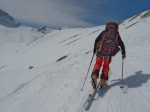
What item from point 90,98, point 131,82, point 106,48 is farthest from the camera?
point 131,82

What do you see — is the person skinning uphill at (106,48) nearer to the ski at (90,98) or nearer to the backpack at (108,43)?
the backpack at (108,43)

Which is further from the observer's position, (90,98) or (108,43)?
(108,43)

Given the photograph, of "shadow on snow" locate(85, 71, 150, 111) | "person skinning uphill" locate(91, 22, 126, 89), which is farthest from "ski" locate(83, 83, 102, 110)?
"person skinning uphill" locate(91, 22, 126, 89)

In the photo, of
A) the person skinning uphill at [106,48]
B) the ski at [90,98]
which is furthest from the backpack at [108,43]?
the ski at [90,98]

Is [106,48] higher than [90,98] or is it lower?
higher


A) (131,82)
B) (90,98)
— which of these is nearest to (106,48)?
(131,82)

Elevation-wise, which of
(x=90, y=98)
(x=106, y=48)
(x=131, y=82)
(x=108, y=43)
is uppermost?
(x=108, y=43)

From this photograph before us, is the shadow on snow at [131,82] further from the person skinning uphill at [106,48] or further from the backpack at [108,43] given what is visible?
the backpack at [108,43]

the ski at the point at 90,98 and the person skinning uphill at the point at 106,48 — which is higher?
the person skinning uphill at the point at 106,48

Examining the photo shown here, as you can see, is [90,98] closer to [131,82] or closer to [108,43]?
[131,82]

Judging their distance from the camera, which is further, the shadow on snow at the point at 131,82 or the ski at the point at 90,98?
the shadow on snow at the point at 131,82

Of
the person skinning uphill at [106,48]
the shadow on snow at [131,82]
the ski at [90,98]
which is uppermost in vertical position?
the person skinning uphill at [106,48]

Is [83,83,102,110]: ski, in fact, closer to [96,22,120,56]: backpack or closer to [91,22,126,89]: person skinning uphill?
[91,22,126,89]: person skinning uphill

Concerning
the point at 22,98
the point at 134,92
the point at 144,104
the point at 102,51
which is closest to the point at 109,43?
the point at 102,51
